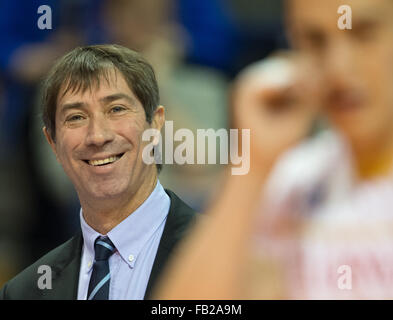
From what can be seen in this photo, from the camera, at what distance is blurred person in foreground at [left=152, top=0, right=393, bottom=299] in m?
0.82

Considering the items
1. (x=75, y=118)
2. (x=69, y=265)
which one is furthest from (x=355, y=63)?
(x=69, y=265)

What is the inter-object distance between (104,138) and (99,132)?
0.4 inches

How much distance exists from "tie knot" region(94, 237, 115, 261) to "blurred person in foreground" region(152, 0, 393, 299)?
9 centimetres

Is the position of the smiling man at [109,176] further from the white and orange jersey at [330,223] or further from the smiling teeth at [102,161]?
the white and orange jersey at [330,223]

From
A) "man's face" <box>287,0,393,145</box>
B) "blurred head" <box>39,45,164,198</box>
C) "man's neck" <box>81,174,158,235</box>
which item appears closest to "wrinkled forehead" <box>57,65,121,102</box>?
"blurred head" <box>39,45,164,198</box>

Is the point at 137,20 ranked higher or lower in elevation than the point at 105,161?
higher

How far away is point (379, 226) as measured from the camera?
86cm

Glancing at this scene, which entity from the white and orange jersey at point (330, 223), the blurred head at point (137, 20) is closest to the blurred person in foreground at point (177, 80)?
the blurred head at point (137, 20)

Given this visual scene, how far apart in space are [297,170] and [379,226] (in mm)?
130

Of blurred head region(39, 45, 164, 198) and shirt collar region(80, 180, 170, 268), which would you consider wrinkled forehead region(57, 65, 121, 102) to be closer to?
blurred head region(39, 45, 164, 198)

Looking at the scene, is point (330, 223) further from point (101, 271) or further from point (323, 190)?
point (101, 271)

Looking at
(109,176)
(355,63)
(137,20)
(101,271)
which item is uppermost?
(137,20)

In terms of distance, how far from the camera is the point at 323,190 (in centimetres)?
86
